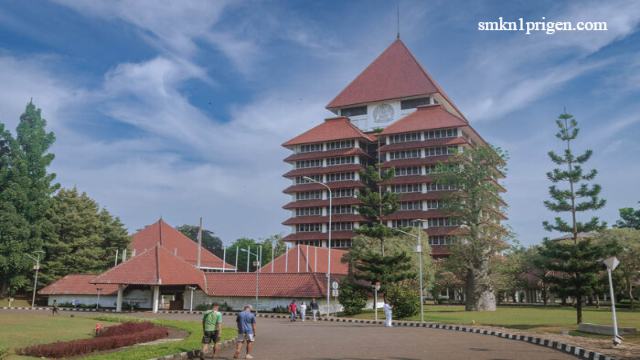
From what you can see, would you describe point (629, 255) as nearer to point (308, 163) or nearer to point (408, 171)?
point (408, 171)

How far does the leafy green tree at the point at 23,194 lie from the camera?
4847 centimetres

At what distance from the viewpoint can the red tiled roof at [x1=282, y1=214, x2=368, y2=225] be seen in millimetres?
73500

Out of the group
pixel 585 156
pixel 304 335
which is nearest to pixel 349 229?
pixel 585 156

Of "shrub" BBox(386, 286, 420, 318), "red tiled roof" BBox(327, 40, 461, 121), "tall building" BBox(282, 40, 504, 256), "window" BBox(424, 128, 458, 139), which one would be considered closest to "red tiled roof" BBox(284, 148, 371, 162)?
"tall building" BBox(282, 40, 504, 256)

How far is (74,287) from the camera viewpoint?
47.4m

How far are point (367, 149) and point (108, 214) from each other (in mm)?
40041

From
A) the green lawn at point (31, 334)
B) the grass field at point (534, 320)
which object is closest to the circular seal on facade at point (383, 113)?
the grass field at point (534, 320)

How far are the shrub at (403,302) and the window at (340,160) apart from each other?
43108 mm

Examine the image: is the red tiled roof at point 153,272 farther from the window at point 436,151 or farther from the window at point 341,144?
A: the window at point 436,151

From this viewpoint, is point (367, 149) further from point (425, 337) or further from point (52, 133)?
point (425, 337)

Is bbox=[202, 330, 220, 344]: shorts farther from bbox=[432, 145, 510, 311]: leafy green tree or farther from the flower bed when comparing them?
bbox=[432, 145, 510, 311]: leafy green tree

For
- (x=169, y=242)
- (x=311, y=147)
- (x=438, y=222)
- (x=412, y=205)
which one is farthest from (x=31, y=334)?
(x=311, y=147)

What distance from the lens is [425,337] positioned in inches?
780

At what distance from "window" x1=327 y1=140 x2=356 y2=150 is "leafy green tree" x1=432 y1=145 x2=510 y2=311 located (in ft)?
112
